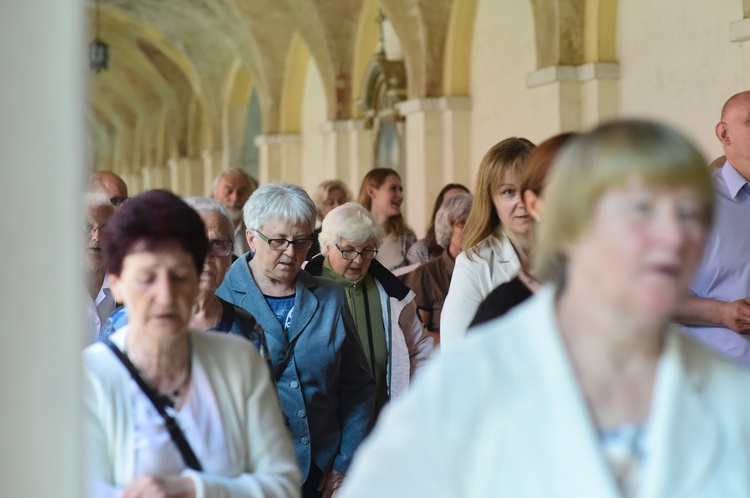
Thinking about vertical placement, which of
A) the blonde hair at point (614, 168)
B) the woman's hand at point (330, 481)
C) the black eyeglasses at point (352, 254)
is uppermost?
the blonde hair at point (614, 168)

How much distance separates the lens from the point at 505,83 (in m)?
14.0

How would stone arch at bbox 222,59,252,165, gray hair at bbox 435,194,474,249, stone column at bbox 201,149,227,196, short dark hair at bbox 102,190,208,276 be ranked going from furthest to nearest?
1. stone column at bbox 201,149,227,196
2. stone arch at bbox 222,59,252,165
3. gray hair at bbox 435,194,474,249
4. short dark hair at bbox 102,190,208,276

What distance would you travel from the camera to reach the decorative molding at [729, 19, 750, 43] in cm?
904

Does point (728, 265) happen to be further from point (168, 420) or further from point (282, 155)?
point (282, 155)

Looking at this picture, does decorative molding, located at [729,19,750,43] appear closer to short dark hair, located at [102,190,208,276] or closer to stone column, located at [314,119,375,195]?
short dark hair, located at [102,190,208,276]

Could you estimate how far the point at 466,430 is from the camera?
216cm

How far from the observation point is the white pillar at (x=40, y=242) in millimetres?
2041

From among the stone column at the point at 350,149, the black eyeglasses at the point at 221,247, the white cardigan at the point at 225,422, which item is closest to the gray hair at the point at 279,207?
the black eyeglasses at the point at 221,247

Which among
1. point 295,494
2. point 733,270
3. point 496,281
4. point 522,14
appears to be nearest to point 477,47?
point 522,14

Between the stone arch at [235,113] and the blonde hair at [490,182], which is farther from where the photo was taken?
the stone arch at [235,113]

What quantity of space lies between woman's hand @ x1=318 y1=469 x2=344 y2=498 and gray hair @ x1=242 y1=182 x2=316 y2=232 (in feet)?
3.24

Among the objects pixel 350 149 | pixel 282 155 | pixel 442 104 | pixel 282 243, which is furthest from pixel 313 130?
pixel 282 243

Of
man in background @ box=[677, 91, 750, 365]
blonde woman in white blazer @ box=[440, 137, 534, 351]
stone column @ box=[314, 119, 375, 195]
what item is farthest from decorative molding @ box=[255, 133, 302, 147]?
blonde woman in white blazer @ box=[440, 137, 534, 351]

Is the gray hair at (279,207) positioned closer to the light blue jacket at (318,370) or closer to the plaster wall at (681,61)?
the light blue jacket at (318,370)
